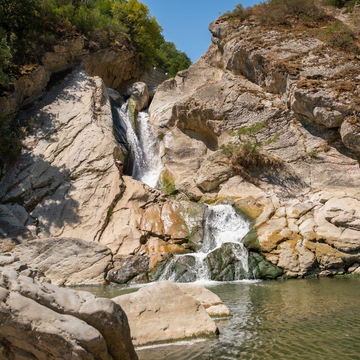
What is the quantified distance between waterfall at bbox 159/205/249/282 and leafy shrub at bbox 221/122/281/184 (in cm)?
294

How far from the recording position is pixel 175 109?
74.0 ft

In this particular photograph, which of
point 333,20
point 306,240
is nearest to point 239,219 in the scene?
point 306,240

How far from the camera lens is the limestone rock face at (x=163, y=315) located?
562 cm

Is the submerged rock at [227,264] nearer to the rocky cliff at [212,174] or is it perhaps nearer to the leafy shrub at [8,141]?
the rocky cliff at [212,174]

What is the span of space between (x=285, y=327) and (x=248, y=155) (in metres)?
12.4

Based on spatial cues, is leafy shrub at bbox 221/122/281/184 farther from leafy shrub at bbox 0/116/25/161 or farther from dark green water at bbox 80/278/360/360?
leafy shrub at bbox 0/116/25/161

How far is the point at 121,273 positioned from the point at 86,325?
9423 millimetres

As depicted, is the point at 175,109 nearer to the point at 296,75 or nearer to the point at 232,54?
the point at 232,54

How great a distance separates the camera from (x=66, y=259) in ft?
42.1

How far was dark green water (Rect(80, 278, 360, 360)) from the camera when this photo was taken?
5184 millimetres

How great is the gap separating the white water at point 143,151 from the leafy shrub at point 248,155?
515 centimetres

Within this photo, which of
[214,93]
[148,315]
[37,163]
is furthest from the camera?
[214,93]

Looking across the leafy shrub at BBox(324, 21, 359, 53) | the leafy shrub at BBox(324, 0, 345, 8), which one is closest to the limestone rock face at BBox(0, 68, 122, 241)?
the leafy shrub at BBox(324, 21, 359, 53)

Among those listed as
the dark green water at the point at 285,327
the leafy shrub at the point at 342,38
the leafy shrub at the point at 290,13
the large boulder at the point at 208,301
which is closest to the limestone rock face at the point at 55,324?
the dark green water at the point at 285,327
